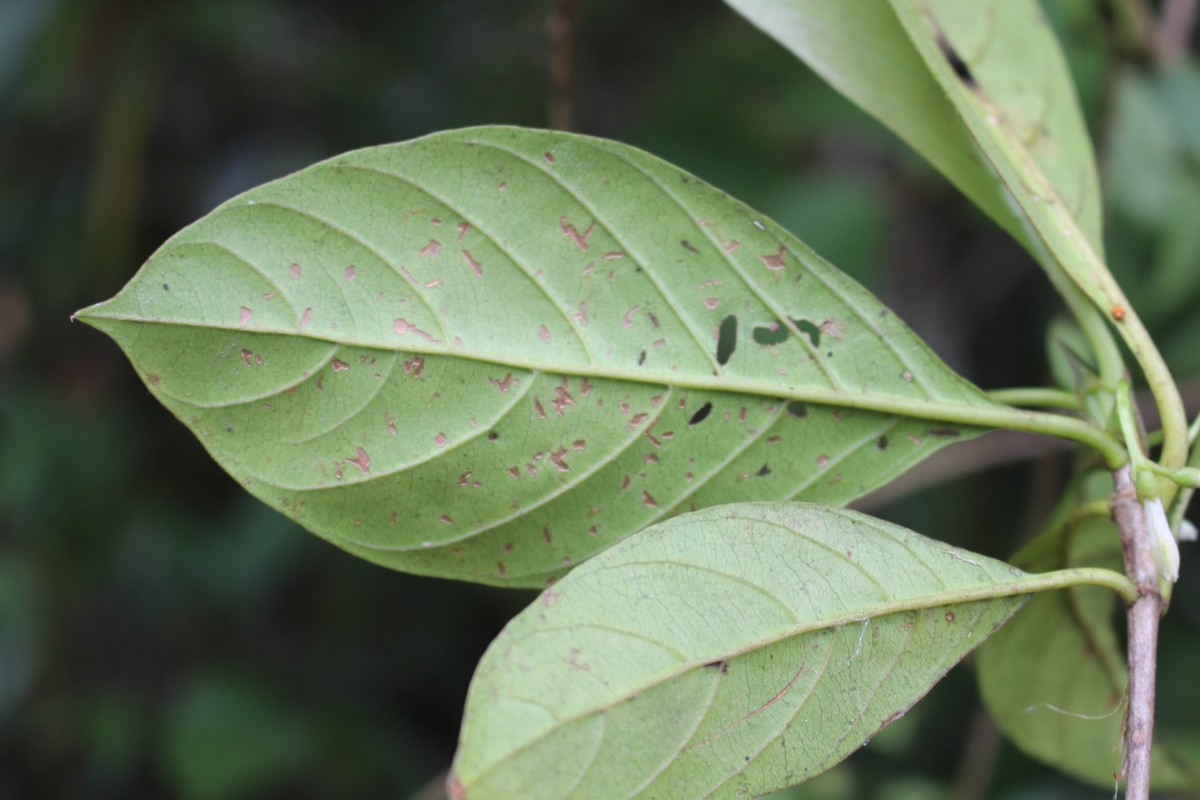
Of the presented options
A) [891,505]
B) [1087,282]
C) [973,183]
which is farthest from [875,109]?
[891,505]

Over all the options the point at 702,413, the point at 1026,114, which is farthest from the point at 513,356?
the point at 1026,114

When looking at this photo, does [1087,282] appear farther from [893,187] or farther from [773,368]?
[893,187]

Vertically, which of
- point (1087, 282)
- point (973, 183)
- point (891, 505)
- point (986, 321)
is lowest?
point (891, 505)

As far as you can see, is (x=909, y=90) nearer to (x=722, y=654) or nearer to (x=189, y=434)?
(x=722, y=654)

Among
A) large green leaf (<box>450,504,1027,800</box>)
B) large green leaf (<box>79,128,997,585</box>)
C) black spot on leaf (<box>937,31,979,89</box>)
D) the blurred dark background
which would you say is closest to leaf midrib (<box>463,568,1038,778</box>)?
large green leaf (<box>450,504,1027,800</box>)

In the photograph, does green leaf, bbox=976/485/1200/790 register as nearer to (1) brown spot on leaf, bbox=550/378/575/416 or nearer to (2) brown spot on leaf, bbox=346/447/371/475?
(1) brown spot on leaf, bbox=550/378/575/416

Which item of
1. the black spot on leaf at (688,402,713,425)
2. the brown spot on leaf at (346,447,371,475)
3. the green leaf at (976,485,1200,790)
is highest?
the brown spot on leaf at (346,447,371,475)
